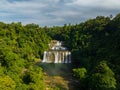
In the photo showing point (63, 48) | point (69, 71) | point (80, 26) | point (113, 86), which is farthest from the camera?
point (80, 26)

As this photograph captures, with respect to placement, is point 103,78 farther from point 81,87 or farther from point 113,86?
point 81,87

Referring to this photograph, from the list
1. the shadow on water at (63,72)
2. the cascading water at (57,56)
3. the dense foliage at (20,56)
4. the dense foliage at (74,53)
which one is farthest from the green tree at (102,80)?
the cascading water at (57,56)

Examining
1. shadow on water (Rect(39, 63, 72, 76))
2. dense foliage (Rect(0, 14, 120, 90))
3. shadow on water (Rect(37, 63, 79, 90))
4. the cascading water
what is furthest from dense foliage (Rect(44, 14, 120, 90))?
shadow on water (Rect(39, 63, 72, 76))

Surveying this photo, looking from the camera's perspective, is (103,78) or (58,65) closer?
(103,78)

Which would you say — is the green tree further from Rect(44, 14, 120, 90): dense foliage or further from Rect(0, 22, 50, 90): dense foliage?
Rect(0, 22, 50, 90): dense foliage

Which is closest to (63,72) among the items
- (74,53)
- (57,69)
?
(57,69)

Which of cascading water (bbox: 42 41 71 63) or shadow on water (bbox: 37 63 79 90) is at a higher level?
cascading water (bbox: 42 41 71 63)

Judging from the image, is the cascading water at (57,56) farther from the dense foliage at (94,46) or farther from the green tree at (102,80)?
the green tree at (102,80)

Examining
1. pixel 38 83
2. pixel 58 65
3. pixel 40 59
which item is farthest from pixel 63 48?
pixel 38 83

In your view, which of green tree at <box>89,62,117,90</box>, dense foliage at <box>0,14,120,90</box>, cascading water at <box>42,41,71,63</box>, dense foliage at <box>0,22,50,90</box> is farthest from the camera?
cascading water at <box>42,41,71,63</box>
